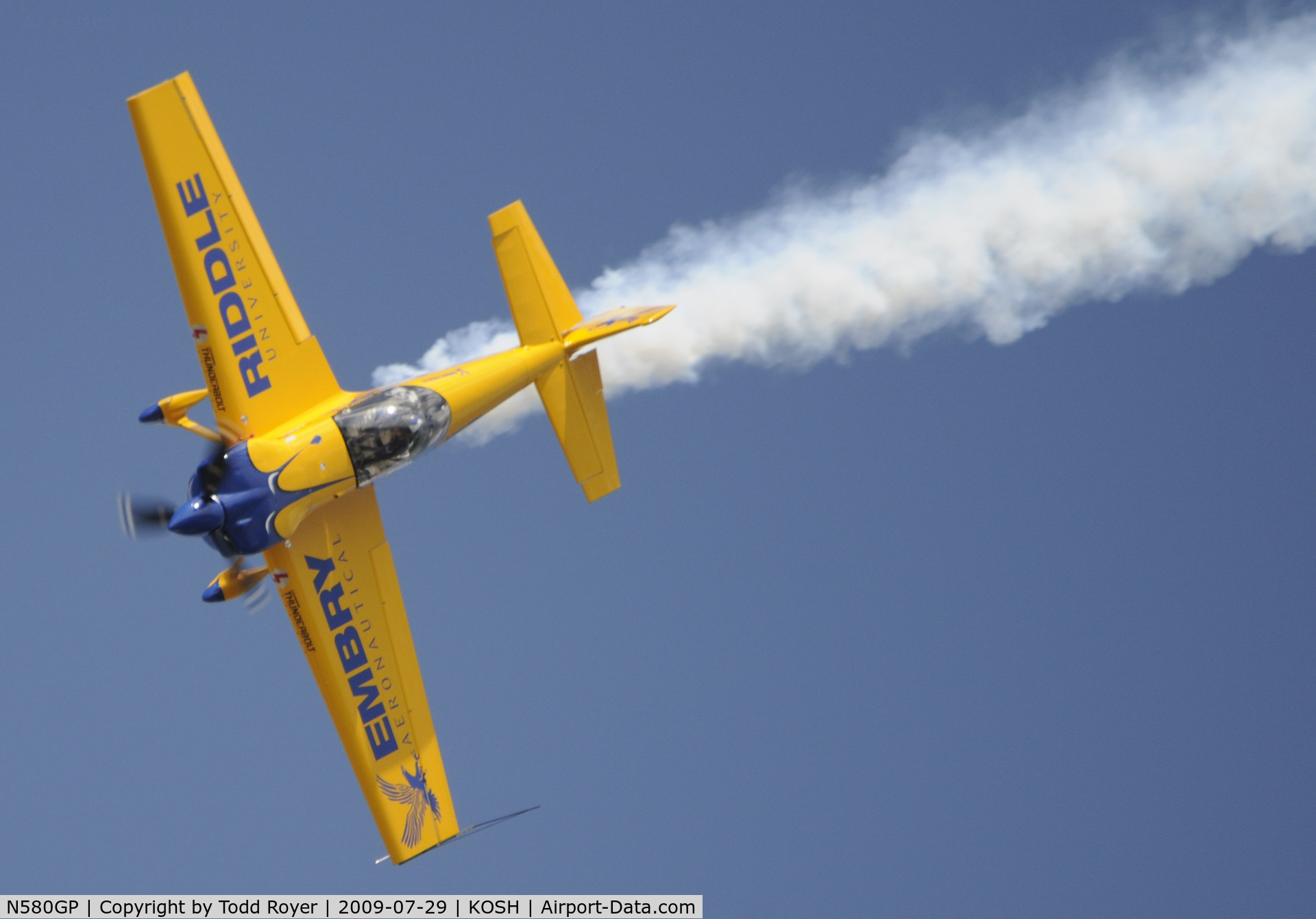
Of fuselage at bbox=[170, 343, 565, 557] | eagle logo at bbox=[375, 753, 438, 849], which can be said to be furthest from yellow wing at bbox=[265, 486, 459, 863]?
fuselage at bbox=[170, 343, 565, 557]

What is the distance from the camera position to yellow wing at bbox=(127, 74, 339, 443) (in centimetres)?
2089

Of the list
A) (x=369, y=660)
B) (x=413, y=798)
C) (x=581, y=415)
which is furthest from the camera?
(x=413, y=798)

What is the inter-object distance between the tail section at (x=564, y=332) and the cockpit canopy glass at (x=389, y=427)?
1971 mm

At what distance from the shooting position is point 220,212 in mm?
21281

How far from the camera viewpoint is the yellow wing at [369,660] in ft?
73.7

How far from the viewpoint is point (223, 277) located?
21328 mm

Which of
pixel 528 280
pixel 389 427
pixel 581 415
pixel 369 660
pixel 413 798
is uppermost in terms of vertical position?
pixel 528 280

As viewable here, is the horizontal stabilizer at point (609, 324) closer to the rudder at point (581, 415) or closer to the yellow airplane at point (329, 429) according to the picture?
the yellow airplane at point (329, 429)

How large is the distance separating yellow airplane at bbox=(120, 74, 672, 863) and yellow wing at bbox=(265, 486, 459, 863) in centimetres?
2

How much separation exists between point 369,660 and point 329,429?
413 centimetres

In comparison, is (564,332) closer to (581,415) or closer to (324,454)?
(581,415)

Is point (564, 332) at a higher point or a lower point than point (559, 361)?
higher

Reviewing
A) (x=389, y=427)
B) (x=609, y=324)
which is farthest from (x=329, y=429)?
(x=609, y=324)

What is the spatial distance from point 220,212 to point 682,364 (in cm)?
828
